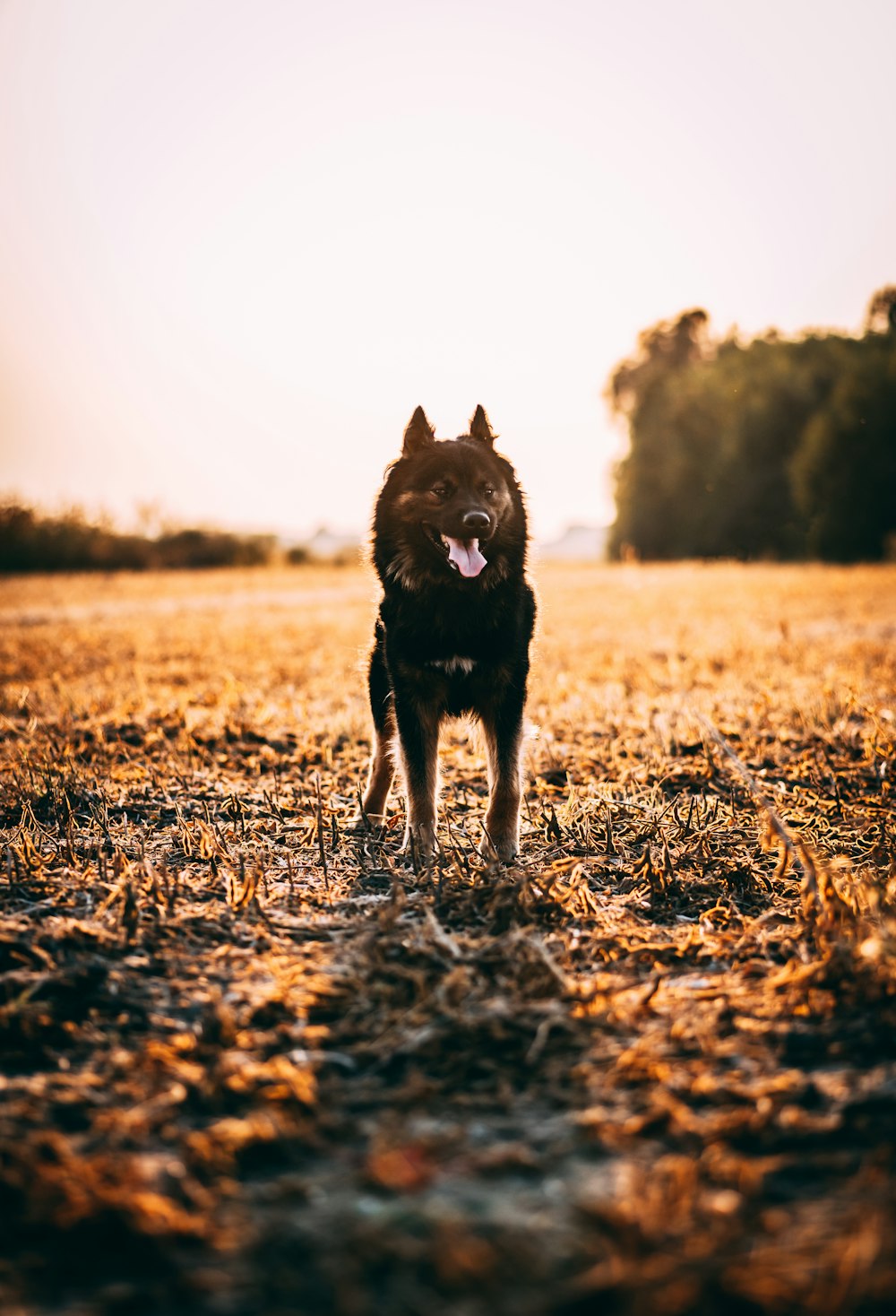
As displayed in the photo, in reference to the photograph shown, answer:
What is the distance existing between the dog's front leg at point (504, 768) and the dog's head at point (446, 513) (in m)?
0.57

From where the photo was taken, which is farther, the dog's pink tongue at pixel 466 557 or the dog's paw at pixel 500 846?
the dog's pink tongue at pixel 466 557

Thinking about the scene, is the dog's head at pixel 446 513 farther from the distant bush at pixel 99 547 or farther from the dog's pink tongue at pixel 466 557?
the distant bush at pixel 99 547

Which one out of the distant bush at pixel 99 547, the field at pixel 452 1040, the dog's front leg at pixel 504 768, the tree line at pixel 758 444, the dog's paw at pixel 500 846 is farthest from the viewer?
the tree line at pixel 758 444

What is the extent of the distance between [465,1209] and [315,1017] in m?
0.83

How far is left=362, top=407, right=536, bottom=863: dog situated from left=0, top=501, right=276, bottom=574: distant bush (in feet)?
79.5

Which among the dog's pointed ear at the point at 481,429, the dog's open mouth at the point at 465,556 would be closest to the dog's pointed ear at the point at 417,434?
the dog's pointed ear at the point at 481,429

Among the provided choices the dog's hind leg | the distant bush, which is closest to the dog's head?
the dog's hind leg

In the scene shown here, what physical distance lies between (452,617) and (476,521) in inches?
16.7

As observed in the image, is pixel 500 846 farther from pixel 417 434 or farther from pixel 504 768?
pixel 417 434

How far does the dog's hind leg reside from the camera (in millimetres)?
4398

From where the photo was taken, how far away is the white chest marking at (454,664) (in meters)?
3.85

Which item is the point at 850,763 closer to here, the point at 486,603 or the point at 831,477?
the point at 486,603

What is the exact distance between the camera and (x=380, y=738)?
14.5 feet

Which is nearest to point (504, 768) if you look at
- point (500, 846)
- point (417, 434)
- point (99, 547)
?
point (500, 846)
